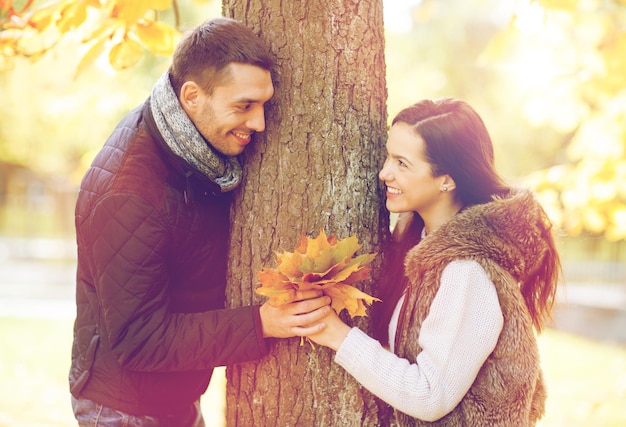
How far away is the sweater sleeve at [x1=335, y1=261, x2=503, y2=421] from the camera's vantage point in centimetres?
214

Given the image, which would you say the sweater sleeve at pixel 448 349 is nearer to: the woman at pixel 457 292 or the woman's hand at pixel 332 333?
the woman at pixel 457 292

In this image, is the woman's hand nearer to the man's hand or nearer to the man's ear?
the man's hand

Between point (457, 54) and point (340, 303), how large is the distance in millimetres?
15689

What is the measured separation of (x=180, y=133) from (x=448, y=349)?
1.09 metres

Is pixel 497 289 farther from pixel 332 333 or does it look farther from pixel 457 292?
pixel 332 333

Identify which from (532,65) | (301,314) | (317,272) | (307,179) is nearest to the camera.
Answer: (317,272)

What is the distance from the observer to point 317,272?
6.95ft

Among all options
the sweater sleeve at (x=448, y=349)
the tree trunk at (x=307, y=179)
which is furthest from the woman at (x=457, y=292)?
the tree trunk at (x=307, y=179)

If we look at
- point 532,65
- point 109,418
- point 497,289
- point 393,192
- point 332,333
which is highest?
point 532,65

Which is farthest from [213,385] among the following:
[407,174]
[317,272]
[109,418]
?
[317,272]

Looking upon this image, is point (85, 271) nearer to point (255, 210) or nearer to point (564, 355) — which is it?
point (255, 210)

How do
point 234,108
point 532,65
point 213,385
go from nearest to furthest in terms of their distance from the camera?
point 234,108 < point 532,65 < point 213,385

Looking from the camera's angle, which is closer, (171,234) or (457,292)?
(457,292)

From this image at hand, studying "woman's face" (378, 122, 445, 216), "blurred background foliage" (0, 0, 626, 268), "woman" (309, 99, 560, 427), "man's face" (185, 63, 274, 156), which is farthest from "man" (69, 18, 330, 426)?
"blurred background foliage" (0, 0, 626, 268)
